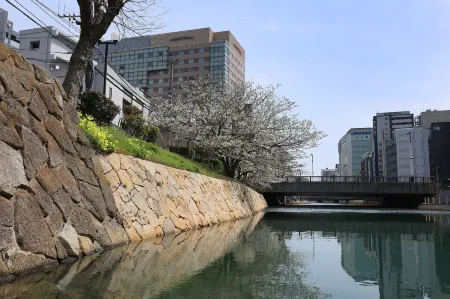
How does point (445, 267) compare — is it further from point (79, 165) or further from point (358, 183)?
point (358, 183)

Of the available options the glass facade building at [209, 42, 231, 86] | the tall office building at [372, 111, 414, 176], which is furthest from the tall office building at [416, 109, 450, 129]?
the glass facade building at [209, 42, 231, 86]

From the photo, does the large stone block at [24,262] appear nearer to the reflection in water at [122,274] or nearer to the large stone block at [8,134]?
the reflection in water at [122,274]

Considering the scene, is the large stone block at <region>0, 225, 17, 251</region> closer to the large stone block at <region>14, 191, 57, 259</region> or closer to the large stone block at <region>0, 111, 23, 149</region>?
the large stone block at <region>14, 191, 57, 259</region>

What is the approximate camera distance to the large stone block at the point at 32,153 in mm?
6406

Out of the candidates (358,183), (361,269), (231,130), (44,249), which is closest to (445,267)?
(361,269)

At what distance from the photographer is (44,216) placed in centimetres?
632

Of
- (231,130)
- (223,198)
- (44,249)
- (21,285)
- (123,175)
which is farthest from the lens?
(231,130)

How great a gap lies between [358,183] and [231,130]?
28617 millimetres

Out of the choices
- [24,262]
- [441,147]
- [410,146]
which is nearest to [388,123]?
[410,146]

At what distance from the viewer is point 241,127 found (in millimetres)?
25328

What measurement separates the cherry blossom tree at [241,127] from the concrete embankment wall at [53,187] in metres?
14.2

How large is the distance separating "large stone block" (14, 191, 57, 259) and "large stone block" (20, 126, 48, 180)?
0.53 m

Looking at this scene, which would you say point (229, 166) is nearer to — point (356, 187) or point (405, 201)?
point (356, 187)

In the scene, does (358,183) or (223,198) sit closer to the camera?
(223,198)
